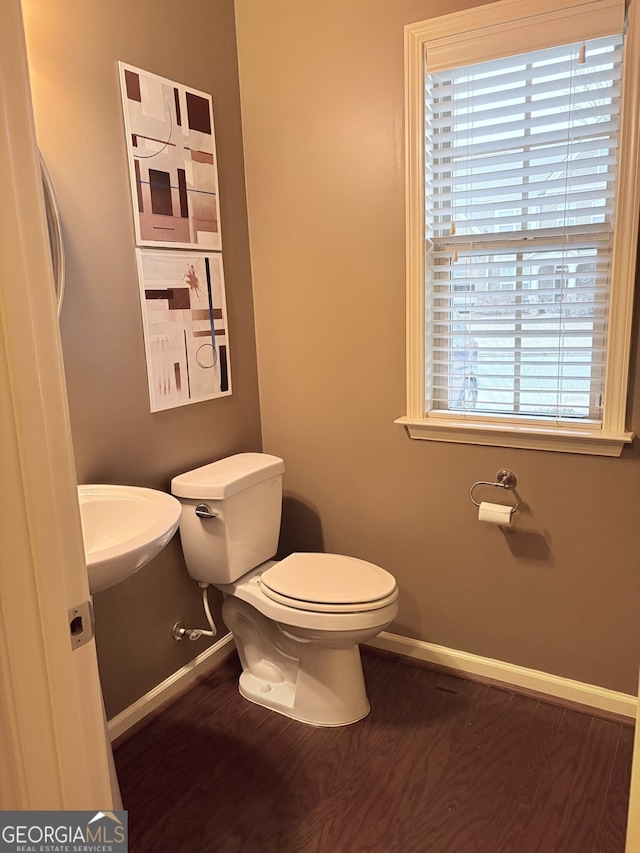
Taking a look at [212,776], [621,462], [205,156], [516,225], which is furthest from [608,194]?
[212,776]

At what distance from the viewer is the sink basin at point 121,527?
1.40m

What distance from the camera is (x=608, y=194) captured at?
1.87m

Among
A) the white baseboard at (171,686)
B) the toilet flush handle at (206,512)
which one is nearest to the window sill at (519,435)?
the toilet flush handle at (206,512)

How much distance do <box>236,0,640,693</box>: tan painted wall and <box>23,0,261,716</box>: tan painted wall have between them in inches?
7.4

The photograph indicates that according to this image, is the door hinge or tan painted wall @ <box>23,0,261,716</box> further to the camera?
tan painted wall @ <box>23,0,261,716</box>

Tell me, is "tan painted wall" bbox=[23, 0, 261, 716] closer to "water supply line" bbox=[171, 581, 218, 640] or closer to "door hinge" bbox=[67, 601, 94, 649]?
"water supply line" bbox=[171, 581, 218, 640]

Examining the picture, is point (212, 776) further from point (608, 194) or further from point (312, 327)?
point (608, 194)

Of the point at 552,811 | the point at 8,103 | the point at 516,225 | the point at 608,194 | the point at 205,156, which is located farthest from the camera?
the point at 205,156

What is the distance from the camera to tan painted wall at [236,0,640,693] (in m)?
2.08

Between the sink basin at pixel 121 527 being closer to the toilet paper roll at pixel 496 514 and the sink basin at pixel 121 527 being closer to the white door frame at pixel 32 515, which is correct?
the white door frame at pixel 32 515

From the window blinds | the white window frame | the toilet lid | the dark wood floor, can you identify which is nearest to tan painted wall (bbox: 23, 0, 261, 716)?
the dark wood floor

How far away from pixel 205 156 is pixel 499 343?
1.24m

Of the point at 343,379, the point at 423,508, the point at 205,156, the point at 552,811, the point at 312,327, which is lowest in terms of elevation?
the point at 552,811

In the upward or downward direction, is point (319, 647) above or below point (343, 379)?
below
